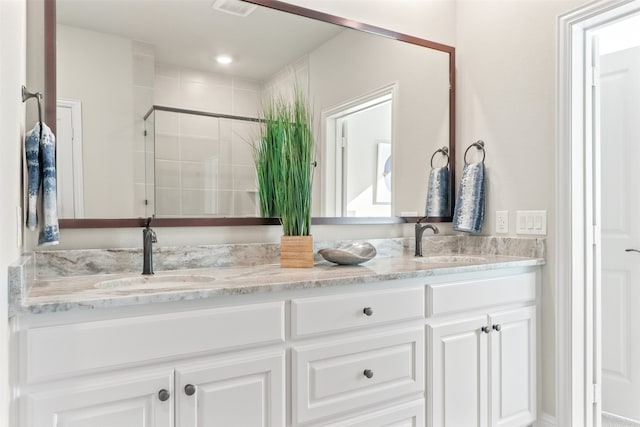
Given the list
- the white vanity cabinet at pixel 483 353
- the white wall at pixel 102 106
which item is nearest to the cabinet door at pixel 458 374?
the white vanity cabinet at pixel 483 353

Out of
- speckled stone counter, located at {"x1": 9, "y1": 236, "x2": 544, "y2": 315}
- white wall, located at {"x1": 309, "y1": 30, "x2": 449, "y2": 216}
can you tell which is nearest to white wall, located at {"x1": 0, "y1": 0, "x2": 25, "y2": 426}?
speckled stone counter, located at {"x1": 9, "y1": 236, "x2": 544, "y2": 315}

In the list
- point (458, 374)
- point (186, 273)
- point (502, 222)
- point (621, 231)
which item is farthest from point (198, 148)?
point (621, 231)

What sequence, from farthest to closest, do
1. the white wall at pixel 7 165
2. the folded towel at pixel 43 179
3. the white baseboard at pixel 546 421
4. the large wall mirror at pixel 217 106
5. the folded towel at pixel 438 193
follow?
the folded towel at pixel 438 193
the white baseboard at pixel 546 421
the large wall mirror at pixel 217 106
the folded towel at pixel 43 179
the white wall at pixel 7 165

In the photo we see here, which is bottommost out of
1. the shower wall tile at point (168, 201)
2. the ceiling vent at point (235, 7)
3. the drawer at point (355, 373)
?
the drawer at point (355, 373)

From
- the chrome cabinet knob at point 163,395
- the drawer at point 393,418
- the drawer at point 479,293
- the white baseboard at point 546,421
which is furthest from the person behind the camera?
the white baseboard at point 546,421

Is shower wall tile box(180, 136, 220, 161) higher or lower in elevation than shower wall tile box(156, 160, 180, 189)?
higher

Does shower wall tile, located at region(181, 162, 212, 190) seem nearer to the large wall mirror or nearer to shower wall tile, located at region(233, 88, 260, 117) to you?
the large wall mirror

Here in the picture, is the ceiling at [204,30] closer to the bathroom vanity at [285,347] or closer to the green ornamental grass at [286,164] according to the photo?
the green ornamental grass at [286,164]

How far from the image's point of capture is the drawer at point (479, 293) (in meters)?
1.79

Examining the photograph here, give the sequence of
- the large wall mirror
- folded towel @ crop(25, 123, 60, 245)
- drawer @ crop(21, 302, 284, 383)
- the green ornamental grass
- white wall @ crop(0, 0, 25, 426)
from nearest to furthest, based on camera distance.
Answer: white wall @ crop(0, 0, 25, 426), drawer @ crop(21, 302, 284, 383), folded towel @ crop(25, 123, 60, 245), the large wall mirror, the green ornamental grass

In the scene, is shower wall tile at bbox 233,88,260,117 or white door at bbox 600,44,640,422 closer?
shower wall tile at bbox 233,88,260,117

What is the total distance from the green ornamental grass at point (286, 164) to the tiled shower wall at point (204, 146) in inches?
2.0

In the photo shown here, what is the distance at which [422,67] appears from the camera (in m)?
2.53

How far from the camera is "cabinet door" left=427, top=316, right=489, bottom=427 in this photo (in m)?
1.77
